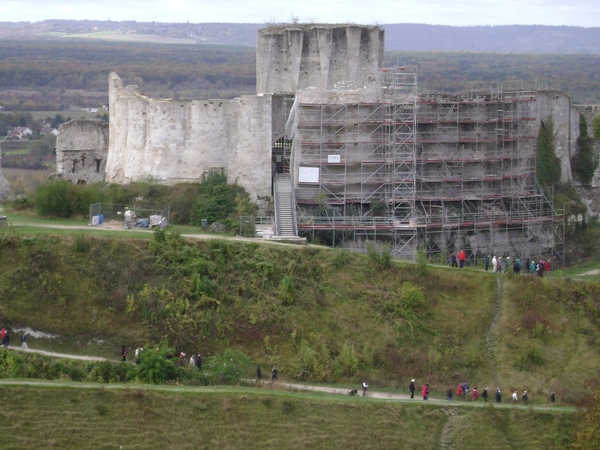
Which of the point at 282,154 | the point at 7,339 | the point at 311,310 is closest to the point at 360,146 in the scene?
the point at 282,154

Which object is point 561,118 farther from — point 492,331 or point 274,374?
point 274,374

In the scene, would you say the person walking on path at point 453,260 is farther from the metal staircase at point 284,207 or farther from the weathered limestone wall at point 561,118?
the weathered limestone wall at point 561,118

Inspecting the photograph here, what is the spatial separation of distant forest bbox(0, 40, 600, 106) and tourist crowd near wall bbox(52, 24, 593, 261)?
5026 centimetres

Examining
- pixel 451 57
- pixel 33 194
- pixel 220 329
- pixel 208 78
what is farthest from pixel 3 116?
pixel 451 57

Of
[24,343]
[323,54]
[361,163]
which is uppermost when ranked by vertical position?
[323,54]

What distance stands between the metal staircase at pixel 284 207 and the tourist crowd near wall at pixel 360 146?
0.95 ft

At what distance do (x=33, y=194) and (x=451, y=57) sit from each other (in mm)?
146226

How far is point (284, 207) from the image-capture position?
42.9 m

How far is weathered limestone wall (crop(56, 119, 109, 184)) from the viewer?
47.8 metres

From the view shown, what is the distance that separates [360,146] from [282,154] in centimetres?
471

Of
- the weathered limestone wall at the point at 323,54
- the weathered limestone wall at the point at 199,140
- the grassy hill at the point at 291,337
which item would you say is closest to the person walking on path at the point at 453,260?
the grassy hill at the point at 291,337

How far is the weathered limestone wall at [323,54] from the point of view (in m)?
46.4

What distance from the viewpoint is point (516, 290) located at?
126 feet

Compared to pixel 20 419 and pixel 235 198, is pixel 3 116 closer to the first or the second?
pixel 235 198
